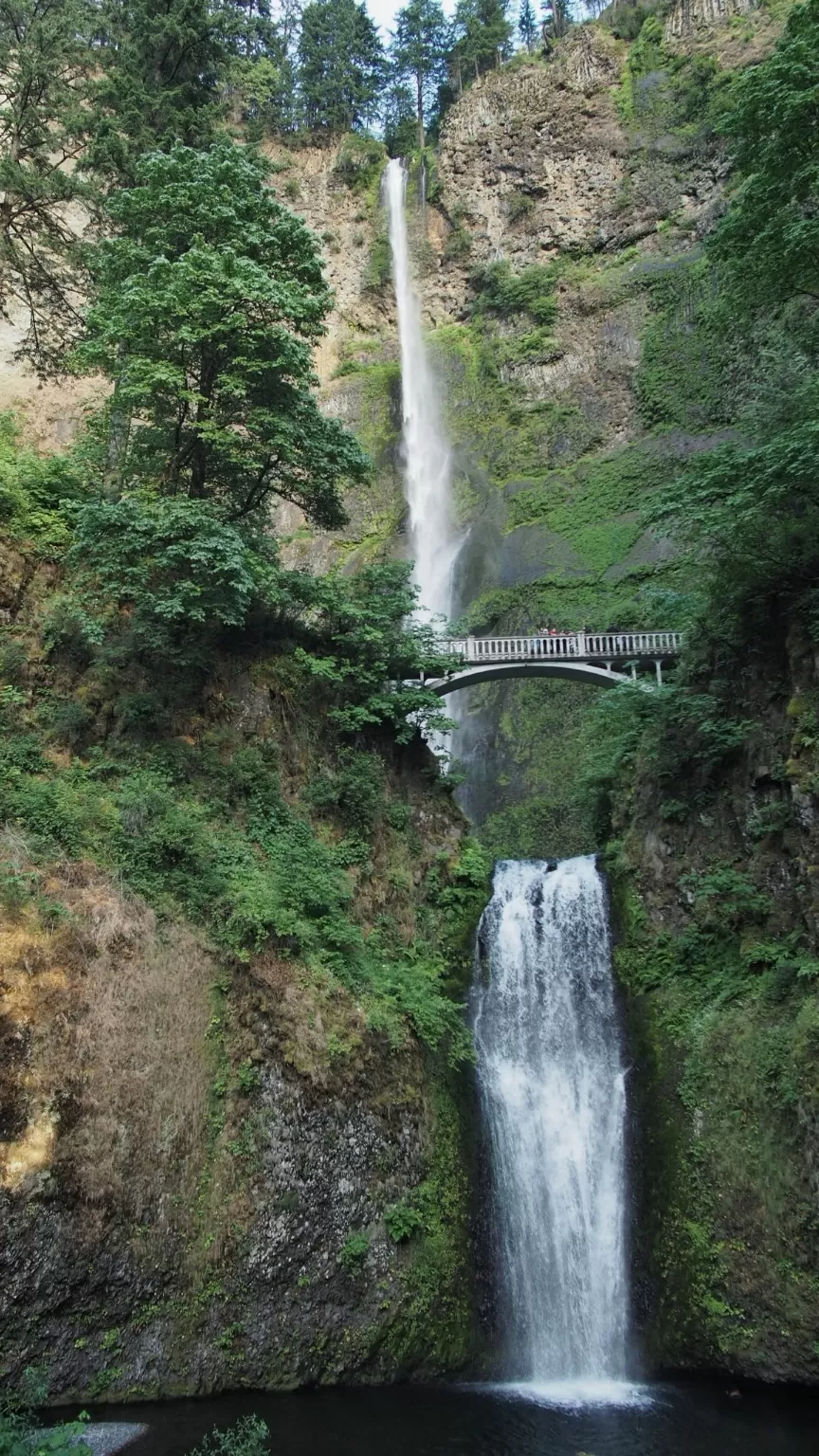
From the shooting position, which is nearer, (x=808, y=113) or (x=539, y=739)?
(x=808, y=113)

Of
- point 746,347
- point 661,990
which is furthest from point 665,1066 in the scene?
point 746,347

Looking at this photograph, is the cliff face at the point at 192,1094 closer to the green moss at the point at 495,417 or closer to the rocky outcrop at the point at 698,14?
the green moss at the point at 495,417

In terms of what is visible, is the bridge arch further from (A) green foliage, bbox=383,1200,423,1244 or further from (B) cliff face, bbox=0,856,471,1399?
(A) green foliage, bbox=383,1200,423,1244

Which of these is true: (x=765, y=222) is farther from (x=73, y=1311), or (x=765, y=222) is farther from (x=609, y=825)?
(x=73, y=1311)

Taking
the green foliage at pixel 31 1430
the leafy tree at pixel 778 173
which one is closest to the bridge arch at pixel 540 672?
the leafy tree at pixel 778 173

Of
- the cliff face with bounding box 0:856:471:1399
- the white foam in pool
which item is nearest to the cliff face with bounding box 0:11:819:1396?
the cliff face with bounding box 0:856:471:1399

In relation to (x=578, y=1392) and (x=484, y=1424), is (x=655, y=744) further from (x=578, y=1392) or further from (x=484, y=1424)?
(x=484, y=1424)
